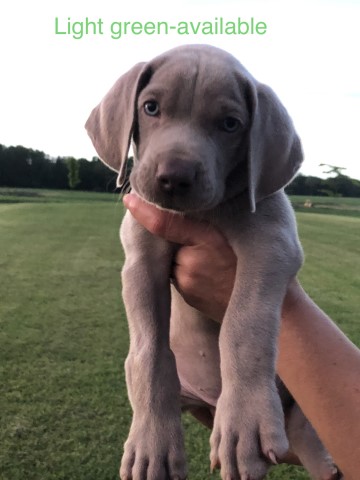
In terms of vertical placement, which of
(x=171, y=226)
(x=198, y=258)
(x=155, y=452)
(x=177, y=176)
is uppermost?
(x=177, y=176)

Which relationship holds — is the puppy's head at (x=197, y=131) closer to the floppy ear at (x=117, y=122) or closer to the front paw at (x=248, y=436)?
the floppy ear at (x=117, y=122)

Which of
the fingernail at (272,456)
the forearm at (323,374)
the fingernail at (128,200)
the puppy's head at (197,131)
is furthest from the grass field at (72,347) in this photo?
the fingernail at (272,456)

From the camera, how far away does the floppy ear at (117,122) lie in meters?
2.07

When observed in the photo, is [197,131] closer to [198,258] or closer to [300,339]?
[198,258]

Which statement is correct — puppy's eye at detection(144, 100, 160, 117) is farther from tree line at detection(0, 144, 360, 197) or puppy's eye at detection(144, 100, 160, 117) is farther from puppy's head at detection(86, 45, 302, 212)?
tree line at detection(0, 144, 360, 197)

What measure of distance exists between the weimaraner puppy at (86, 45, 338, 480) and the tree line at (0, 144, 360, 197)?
10625mm

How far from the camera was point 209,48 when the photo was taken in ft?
6.91

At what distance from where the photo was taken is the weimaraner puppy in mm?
1829

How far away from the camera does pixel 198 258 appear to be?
2293 millimetres

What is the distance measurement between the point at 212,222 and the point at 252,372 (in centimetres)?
54

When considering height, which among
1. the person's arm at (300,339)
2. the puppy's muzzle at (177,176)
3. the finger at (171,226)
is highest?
the puppy's muzzle at (177,176)

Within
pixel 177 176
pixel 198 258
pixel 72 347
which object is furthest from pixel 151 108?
pixel 72 347

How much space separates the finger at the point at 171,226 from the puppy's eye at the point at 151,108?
32 cm

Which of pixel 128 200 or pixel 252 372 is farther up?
pixel 128 200
